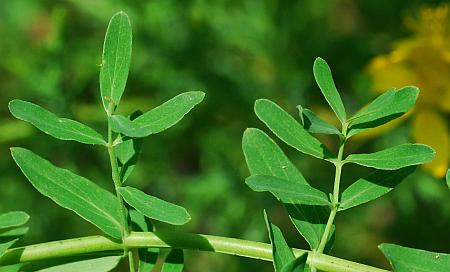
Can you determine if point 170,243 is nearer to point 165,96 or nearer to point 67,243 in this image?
point 67,243

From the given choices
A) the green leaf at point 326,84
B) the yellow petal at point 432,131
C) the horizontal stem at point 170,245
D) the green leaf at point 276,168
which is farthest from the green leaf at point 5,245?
the yellow petal at point 432,131

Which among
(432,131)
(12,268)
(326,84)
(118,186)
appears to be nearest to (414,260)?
(326,84)

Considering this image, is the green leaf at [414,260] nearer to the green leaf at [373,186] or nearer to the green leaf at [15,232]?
the green leaf at [373,186]

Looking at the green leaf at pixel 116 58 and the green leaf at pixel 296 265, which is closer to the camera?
the green leaf at pixel 296 265

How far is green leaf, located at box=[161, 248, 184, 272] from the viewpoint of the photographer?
3.27 feet

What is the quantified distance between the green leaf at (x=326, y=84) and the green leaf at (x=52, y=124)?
0.81 feet

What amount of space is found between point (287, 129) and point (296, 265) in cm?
20

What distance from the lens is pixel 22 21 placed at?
2.53m

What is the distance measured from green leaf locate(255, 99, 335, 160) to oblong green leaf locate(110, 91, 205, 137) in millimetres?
84

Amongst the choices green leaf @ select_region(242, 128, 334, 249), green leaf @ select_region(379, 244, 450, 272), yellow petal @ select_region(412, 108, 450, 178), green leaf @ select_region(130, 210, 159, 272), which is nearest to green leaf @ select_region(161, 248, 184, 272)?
green leaf @ select_region(130, 210, 159, 272)

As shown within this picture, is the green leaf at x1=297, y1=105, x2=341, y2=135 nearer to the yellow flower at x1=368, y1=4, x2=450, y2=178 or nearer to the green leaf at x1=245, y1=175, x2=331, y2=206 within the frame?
the green leaf at x1=245, y1=175, x2=331, y2=206

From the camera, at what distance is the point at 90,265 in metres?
0.98

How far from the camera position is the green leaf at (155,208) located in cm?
92

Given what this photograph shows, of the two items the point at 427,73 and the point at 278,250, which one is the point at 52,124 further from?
the point at 427,73
